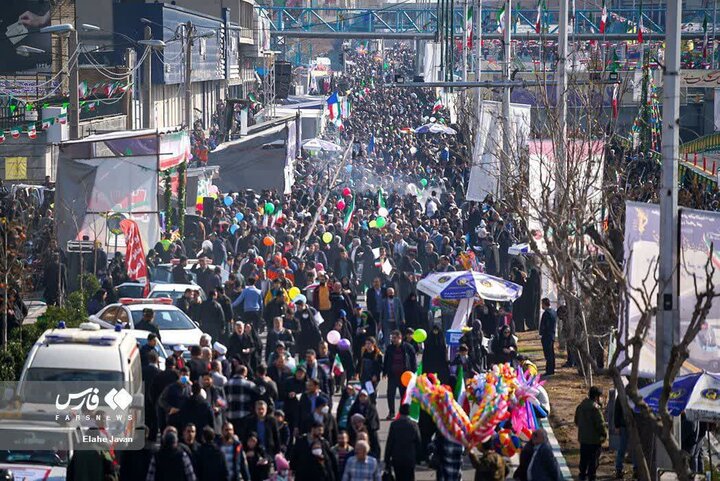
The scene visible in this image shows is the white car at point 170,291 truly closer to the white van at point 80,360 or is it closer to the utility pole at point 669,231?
the white van at point 80,360

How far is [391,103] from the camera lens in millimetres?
92438

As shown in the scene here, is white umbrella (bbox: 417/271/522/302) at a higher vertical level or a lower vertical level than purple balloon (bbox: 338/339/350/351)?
higher

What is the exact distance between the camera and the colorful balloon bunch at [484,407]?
14.2 metres

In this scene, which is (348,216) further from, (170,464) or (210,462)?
(170,464)

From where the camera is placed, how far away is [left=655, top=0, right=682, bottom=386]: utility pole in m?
13.9

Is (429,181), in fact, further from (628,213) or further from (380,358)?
(628,213)

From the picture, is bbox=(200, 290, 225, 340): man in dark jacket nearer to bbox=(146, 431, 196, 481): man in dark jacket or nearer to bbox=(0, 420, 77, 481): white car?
bbox=(0, 420, 77, 481): white car

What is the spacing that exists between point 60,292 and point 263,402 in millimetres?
10855

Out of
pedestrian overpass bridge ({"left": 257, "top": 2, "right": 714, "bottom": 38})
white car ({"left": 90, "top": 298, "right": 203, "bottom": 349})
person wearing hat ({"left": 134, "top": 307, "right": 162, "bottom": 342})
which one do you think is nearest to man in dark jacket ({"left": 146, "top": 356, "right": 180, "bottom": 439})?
person wearing hat ({"left": 134, "top": 307, "right": 162, "bottom": 342})

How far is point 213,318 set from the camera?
71.9 feet

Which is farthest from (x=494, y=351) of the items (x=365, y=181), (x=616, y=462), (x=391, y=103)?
(x=391, y=103)

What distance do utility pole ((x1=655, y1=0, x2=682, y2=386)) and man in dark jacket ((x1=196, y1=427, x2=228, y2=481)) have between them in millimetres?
4058

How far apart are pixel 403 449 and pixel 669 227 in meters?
3.18

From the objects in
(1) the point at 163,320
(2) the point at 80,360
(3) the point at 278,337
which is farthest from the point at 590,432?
(1) the point at 163,320
